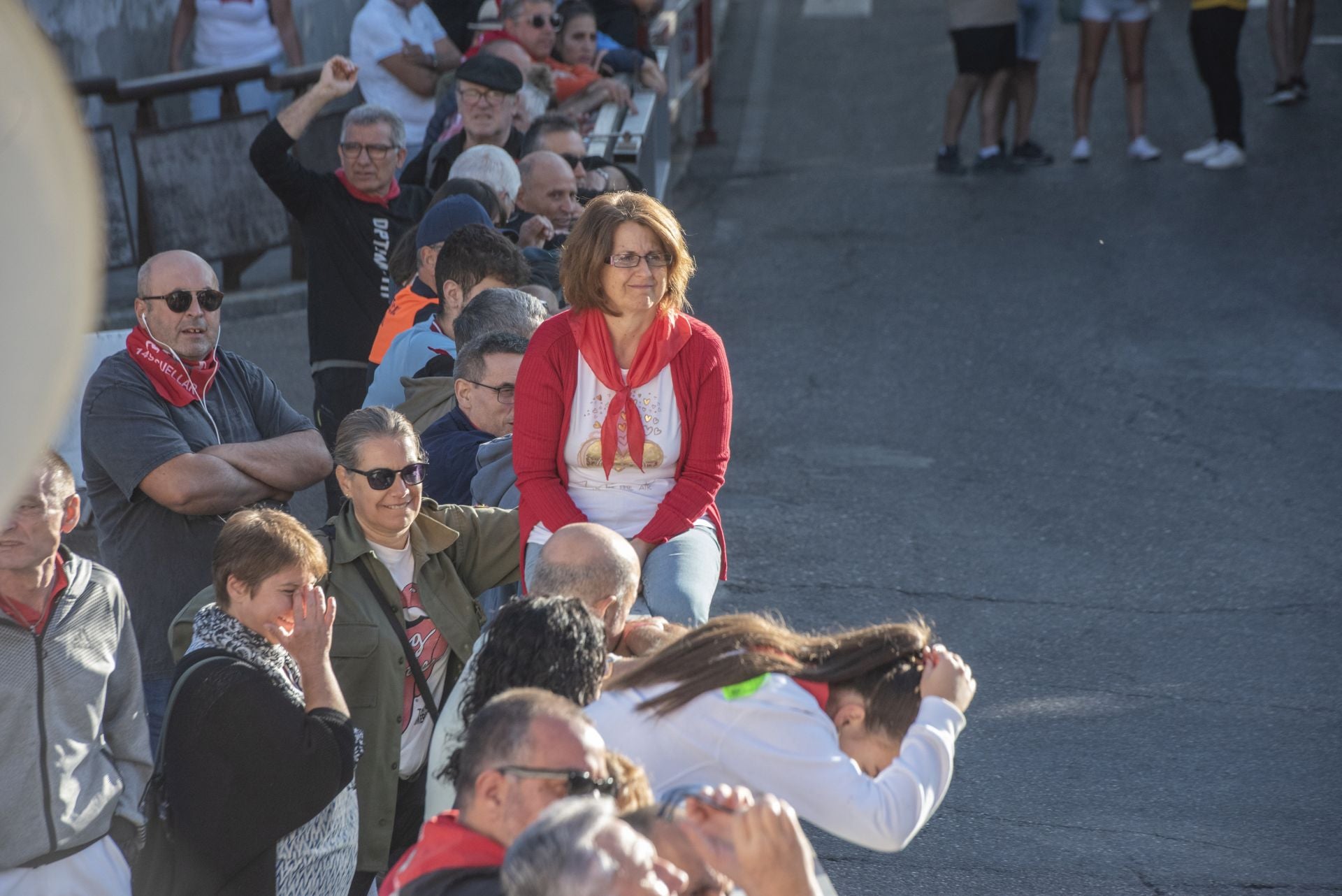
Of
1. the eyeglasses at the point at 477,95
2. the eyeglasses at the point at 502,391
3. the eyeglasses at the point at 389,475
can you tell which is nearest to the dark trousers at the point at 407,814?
the eyeglasses at the point at 389,475

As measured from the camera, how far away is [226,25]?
11.2 metres

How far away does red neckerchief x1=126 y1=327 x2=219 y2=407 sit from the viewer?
475 centimetres

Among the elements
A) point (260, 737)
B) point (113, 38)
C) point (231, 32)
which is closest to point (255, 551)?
point (260, 737)

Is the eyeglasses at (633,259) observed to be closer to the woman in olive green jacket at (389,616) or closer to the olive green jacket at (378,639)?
the woman in olive green jacket at (389,616)

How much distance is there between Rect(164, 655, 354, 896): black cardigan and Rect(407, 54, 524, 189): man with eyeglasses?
4794 mm

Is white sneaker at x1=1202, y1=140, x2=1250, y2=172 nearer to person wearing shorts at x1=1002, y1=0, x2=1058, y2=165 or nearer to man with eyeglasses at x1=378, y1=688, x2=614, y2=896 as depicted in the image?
person wearing shorts at x1=1002, y1=0, x2=1058, y2=165

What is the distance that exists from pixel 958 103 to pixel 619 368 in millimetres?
9427

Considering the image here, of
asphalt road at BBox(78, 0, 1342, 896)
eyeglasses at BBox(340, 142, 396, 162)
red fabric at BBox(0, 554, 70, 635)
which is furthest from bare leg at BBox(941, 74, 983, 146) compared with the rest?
red fabric at BBox(0, 554, 70, 635)

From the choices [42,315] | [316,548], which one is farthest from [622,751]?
[42,315]

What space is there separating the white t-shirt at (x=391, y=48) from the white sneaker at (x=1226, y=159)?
677cm

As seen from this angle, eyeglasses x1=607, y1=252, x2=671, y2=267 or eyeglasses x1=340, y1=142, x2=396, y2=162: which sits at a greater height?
eyeglasses x1=607, y1=252, x2=671, y2=267

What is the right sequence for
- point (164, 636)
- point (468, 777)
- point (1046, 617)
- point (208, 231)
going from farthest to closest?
point (208, 231) < point (1046, 617) < point (164, 636) < point (468, 777)

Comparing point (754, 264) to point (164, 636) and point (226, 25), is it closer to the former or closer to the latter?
point (226, 25)

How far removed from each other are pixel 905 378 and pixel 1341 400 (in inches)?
100
